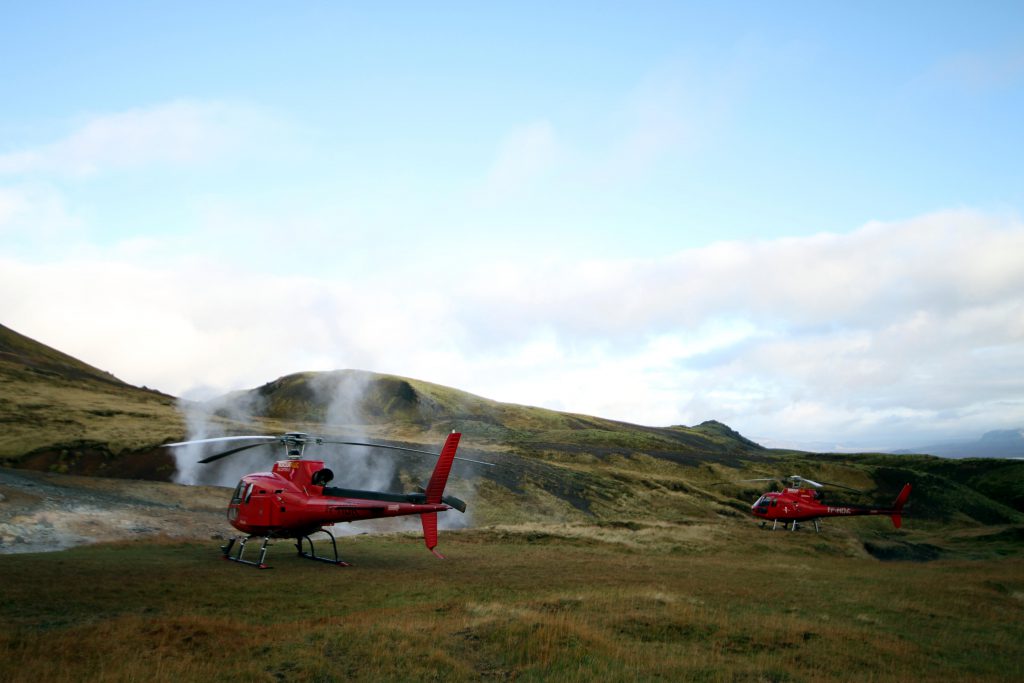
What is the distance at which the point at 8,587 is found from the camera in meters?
17.0

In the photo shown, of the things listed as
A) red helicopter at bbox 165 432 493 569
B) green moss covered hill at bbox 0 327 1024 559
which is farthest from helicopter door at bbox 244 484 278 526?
green moss covered hill at bbox 0 327 1024 559

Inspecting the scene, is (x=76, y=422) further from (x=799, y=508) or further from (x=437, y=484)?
(x=799, y=508)

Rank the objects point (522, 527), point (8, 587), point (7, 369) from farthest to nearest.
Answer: point (7, 369), point (522, 527), point (8, 587)

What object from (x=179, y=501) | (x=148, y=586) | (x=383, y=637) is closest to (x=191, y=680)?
(x=383, y=637)

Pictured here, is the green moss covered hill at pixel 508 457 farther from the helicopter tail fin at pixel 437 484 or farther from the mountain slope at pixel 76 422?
the helicopter tail fin at pixel 437 484

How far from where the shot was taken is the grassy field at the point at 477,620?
12.1 meters

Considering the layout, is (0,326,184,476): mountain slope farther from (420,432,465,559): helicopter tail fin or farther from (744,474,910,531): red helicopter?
(744,474,910,531): red helicopter

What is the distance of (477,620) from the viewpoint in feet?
50.3

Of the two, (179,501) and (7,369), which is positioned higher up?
(7,369)

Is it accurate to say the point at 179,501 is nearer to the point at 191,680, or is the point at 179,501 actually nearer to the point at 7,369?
the point at 191,680

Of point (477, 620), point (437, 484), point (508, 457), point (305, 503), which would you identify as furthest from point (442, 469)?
point (508, 457)

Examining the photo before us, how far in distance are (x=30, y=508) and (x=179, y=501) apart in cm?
840

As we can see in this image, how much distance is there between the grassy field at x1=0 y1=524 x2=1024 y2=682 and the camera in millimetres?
12148

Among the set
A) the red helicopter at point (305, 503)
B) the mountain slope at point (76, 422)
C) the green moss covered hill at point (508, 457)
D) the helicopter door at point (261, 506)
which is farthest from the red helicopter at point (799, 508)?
the mountain slope at point (76, 422)
